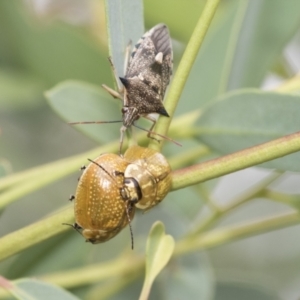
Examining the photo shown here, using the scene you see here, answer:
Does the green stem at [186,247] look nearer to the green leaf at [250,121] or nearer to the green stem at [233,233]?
the green stem at [233,233]

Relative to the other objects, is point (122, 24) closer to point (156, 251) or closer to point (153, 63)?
point (153, 63)

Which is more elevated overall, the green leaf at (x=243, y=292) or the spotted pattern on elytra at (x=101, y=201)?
the spotted pattern on elytra at (x=101, y=201)

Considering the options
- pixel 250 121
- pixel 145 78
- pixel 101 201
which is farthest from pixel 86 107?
pixel 101 201

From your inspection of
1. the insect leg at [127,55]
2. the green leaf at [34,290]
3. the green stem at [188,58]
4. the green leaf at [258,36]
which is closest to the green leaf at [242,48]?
the green leaf at [258,36]

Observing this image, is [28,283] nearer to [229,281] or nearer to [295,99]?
[295,99]

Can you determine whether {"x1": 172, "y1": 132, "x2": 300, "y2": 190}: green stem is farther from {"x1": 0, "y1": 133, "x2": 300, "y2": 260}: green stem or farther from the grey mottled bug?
the grey mottled bug

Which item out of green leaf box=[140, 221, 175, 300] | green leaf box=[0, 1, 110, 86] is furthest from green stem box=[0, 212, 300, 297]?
green leaf box=[0, 1, 110, 86]
